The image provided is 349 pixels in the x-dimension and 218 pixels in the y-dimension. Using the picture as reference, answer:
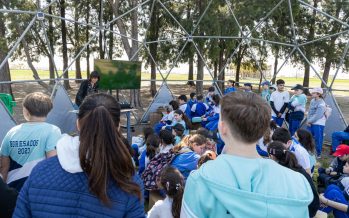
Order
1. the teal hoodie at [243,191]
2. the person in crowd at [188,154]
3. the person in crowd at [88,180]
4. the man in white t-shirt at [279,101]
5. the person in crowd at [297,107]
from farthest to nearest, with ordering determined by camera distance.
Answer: the man in white t-shirt at [279,101], the person in crowd at [297,107], the person in crowd at [188,154], the person in crowd at [88,180], the teal hoodie at [243,191]

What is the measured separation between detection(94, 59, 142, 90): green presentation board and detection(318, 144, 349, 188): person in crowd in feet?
18.7

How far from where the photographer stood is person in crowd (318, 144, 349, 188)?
4.36 meters

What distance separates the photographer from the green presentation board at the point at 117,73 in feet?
28.8

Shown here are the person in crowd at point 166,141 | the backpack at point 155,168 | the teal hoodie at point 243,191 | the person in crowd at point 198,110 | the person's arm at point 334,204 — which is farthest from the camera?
the person in crowd at point 198,110

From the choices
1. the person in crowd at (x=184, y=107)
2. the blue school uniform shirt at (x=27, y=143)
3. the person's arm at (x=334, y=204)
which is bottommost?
the person's arm at (x=334, y=204)

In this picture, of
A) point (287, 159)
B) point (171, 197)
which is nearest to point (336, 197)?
point (287, 159)

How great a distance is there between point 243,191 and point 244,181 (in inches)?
1.6

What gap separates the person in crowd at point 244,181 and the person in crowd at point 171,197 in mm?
1323

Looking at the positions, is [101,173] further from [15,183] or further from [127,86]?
[127,86]

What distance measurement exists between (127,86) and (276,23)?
47.8 ft

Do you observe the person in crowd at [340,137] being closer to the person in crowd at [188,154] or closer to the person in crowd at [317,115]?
the person in crowd at [317,115]

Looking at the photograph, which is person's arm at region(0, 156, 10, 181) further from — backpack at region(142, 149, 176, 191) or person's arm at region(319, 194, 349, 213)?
person's arm at region(319, 194, 349, 213)

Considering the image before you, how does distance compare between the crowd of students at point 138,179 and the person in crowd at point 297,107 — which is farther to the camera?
the person in crowd at point 297,107

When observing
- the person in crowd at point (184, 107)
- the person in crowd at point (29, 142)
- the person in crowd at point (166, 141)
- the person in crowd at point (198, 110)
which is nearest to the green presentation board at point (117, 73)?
the person in crowd at point (184, 107)
